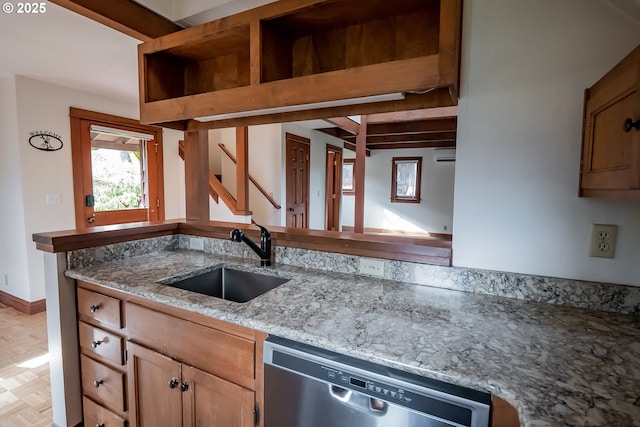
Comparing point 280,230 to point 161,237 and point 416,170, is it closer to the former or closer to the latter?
point 161,237

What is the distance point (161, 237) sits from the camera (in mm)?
2012

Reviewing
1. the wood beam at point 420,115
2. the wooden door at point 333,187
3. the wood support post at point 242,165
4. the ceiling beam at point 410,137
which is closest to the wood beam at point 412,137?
the ceiling beam at point 410,137

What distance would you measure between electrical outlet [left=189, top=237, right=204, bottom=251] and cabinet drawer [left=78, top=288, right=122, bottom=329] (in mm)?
645

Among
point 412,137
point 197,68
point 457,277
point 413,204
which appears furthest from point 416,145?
point 457,277

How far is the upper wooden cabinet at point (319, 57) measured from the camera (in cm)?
100

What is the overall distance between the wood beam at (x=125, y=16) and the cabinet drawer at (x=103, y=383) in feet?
5.58

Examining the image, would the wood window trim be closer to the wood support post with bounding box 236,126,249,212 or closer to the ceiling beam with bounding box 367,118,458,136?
the wood support post with bounding box 236,126,249,212

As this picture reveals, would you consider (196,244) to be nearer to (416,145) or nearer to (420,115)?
(420,115)

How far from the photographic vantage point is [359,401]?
0.87 m

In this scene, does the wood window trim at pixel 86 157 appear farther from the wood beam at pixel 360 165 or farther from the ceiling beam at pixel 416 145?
the ceiling beam at pixel 416 145

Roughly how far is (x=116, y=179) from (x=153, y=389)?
136 inches

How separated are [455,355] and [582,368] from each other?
29cm

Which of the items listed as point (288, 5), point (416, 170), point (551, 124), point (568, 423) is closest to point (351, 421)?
point (568, 423)

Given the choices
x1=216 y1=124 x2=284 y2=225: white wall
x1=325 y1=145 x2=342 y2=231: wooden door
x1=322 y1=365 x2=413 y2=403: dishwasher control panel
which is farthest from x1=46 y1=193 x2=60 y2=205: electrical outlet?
x1=325 y1=145 x2=342 y2=231: wooden door
